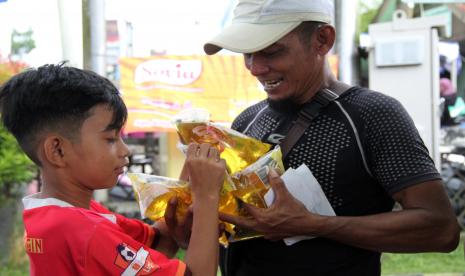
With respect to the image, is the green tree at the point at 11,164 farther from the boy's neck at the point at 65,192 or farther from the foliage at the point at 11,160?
the boy's neck at the point at 65,192

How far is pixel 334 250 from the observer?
1.67 m

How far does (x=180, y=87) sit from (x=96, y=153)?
4.49 m

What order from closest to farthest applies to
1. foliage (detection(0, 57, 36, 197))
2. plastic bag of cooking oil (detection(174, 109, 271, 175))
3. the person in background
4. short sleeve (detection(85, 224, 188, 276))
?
1. short sleeve (detection(85, 224, 188, 276))
2. plastic bag of cooking oil (detection(174, 109, 271, 175))
3. foliage (detection(0, 57, 36, 197))
4. the person in background

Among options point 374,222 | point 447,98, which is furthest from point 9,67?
point 447,98

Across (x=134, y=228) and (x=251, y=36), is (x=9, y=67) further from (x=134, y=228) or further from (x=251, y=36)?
(x=251, y=36)

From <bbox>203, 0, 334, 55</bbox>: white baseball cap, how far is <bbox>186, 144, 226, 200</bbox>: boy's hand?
36 centimetres

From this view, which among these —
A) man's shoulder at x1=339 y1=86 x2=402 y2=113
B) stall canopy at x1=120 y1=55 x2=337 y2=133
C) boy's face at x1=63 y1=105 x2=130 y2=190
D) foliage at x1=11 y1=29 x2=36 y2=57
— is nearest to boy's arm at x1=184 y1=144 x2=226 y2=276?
boy's face at x1=63 y1=105 x2=130 y2=190

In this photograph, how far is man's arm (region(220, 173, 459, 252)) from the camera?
1.56 metres

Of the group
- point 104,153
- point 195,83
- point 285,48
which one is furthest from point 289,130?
point 195,83

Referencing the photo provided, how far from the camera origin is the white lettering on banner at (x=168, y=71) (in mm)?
5965

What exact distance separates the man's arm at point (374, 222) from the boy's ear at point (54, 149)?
49 centimetres

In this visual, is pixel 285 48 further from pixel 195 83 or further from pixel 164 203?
pixel 195 83

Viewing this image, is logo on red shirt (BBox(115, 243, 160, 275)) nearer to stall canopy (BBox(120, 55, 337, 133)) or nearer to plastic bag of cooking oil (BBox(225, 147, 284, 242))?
plastic bag of cooking oil (BBox(225, 147, 284, 242))

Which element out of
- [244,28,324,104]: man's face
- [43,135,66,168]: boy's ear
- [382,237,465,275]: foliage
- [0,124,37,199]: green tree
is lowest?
[382,237,465,275]: foliage
